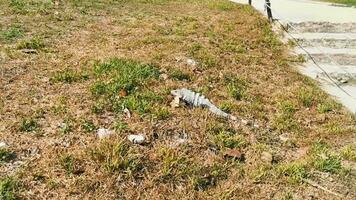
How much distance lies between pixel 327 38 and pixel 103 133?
26.8 ft

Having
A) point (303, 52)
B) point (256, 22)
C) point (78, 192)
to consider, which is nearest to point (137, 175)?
point (78, 192)

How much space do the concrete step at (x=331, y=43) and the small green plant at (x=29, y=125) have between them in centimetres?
810

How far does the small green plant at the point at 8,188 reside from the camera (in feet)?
17.0

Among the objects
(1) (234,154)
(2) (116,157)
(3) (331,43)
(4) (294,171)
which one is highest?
(3) (331,43)

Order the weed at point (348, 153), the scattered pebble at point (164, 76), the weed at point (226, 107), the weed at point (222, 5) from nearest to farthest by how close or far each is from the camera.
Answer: the weed at point (348, 153) < the weed at point (226, 107) < the scattered pebble at point (164, 76) < the weed at point (222, 5)

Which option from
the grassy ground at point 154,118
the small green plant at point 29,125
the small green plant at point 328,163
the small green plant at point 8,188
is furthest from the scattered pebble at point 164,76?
the small green plant at point 8,188

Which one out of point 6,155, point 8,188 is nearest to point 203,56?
point 6,155

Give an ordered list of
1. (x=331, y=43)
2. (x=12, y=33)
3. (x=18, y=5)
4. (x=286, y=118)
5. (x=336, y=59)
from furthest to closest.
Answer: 1. (x=18, y=5)
2. (x=331, y=43)
3. (x=336, y=59)
4. (x=12, y=33)
5. (x=286, y=118)

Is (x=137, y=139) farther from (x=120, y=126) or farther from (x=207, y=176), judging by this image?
(x=207, y=176)

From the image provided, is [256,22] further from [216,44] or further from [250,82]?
[250,82]

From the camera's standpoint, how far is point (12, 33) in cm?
1025

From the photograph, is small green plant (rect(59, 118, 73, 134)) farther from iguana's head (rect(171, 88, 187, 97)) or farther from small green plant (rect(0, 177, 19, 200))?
iguana's head (rect(171, 88, 187, 97))

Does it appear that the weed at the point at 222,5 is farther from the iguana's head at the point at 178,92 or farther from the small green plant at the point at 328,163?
the small green plant at the point at 328,163

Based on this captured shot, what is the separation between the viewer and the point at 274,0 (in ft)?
55.3
